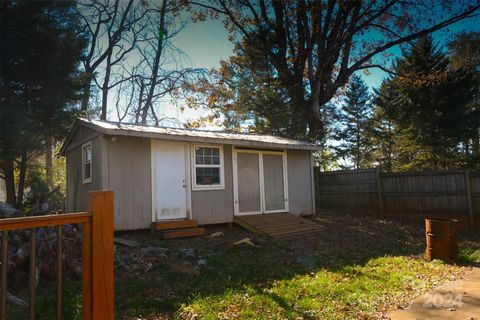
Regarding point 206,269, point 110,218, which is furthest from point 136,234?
point 110,218

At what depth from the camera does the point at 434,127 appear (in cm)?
1636

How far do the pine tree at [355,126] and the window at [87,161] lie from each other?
17191 millimetres

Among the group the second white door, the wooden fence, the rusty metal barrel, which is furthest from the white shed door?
the wooden fence

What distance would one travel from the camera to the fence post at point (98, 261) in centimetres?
232

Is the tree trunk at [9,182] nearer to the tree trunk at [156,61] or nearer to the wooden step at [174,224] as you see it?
the wooden step at [174,224]

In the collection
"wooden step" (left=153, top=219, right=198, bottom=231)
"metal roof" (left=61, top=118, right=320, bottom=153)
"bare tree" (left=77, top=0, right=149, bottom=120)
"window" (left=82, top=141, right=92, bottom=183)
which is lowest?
"wooden step" (left=153, top=219, right=198, bottom=231)

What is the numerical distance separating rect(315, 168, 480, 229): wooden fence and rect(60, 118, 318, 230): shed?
2007 mm

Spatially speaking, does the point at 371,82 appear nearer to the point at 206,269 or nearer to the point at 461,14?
the point at 461,14

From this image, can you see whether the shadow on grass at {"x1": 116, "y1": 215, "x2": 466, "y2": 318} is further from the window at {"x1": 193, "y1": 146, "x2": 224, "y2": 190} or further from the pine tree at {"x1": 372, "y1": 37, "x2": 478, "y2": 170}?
the pine tree at {"x1": 372, "y1": 37, "x2": 478, "y2": 170}

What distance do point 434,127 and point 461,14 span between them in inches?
212

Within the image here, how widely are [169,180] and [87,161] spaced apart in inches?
98.1

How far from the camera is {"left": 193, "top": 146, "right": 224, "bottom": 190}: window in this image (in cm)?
934

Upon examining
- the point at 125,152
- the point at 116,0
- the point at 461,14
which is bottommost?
the point at 125,152

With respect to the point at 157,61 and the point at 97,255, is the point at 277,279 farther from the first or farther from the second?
the point at 157,61
